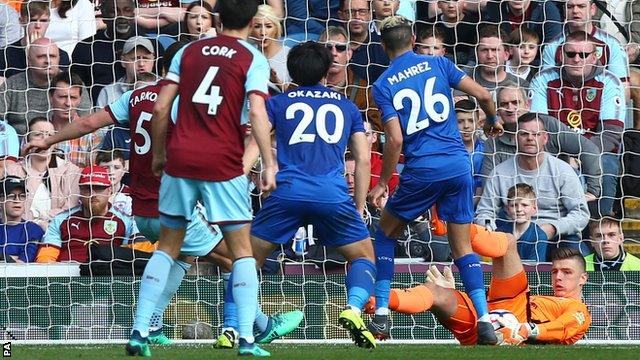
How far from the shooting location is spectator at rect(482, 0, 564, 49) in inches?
567

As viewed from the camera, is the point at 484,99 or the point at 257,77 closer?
the point at 257,77

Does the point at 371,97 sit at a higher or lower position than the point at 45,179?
higher

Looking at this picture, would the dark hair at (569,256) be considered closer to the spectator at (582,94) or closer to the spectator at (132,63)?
the spectator at (582,94)

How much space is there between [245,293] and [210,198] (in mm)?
569

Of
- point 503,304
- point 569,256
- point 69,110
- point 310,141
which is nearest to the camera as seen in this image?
point 310,141

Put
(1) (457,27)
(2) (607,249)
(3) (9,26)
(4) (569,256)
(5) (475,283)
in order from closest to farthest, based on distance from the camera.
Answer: (5) (475,283) < (4) (569,256) < (2) (607,249) < (1) (457,27) < (3) (9,26)

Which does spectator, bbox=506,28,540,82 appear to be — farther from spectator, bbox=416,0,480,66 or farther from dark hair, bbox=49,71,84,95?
dark hair, bbox=49,71,84,95

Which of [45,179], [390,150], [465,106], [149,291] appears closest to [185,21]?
[45,179]

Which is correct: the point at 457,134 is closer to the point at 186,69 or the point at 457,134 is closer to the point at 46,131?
the point at 186,69

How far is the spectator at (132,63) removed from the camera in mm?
13492

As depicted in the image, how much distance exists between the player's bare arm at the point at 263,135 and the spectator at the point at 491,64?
6056 millimetres

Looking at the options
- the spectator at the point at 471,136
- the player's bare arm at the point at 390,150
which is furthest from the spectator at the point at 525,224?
Answer: the player's bare arm at the point at 390,150

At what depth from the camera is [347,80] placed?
13.6m

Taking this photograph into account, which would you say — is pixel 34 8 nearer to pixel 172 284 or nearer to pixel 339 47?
pixel 339 47
